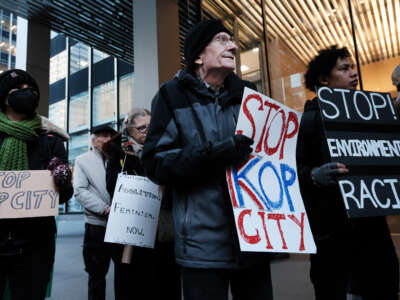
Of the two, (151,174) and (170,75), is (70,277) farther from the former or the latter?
(151,174)

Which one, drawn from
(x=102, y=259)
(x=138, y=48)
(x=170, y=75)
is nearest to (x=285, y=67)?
(x=170, y=75)

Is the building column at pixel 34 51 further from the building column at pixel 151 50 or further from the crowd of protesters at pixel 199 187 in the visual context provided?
the crowd of protesters at pixel 199 187

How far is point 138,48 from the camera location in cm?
493

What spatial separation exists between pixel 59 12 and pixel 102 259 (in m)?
6.75

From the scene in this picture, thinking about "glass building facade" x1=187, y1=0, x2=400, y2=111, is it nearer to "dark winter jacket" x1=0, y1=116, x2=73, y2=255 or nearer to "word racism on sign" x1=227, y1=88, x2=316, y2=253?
"word racism on sign" x1=227, y1=88, x2=316, y2=253

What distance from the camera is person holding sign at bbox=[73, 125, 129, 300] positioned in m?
2.68

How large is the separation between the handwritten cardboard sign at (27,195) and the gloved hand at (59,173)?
0.12ft

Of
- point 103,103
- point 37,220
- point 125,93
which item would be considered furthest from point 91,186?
point 103,103

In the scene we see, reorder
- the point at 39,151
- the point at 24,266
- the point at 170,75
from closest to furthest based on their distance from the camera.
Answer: the point at 24,266 → the point at 39,151 → the point at 170,75

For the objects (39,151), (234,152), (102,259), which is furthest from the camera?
(102,259)

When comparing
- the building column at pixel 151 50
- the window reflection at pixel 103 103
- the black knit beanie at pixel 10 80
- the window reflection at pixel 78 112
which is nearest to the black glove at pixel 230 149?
the black knit beanie at pixel 10 80

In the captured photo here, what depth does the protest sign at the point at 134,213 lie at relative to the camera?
1845 mm

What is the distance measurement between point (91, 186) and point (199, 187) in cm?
201

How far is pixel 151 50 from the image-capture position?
480cm
